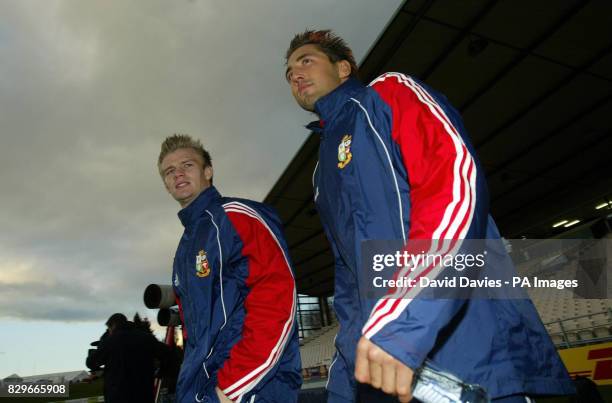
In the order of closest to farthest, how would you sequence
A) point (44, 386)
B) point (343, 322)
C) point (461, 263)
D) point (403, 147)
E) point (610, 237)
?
point (461, 263) < point (403, 147) < point (343, 322) < point (44, 386) < point (610, 237)

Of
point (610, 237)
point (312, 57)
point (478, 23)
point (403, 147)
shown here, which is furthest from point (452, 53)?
point (610, 237)

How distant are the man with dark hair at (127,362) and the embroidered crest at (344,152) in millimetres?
4126

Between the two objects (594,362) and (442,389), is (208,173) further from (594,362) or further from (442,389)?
(594,362)

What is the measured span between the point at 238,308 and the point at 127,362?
3.47 m

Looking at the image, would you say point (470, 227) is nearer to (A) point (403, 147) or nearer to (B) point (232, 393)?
(A) point (403, 147)

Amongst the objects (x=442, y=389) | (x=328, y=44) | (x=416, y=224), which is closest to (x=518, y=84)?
(x=328, y=44)

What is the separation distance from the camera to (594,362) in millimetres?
6613

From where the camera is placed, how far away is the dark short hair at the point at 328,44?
5.83 feet

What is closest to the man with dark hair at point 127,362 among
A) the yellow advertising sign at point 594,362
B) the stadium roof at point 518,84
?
the stadium roof at point 518,84

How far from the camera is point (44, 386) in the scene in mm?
5391

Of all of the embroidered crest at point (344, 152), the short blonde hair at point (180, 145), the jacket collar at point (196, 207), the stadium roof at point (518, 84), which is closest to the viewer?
the embroidered crest at point (344, 152)

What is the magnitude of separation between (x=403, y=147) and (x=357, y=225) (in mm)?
237

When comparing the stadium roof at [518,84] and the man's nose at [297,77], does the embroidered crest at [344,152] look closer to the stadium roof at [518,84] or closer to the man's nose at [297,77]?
the man's nose at [297,77]

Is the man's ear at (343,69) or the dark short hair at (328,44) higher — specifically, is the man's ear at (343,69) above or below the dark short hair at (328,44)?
below
